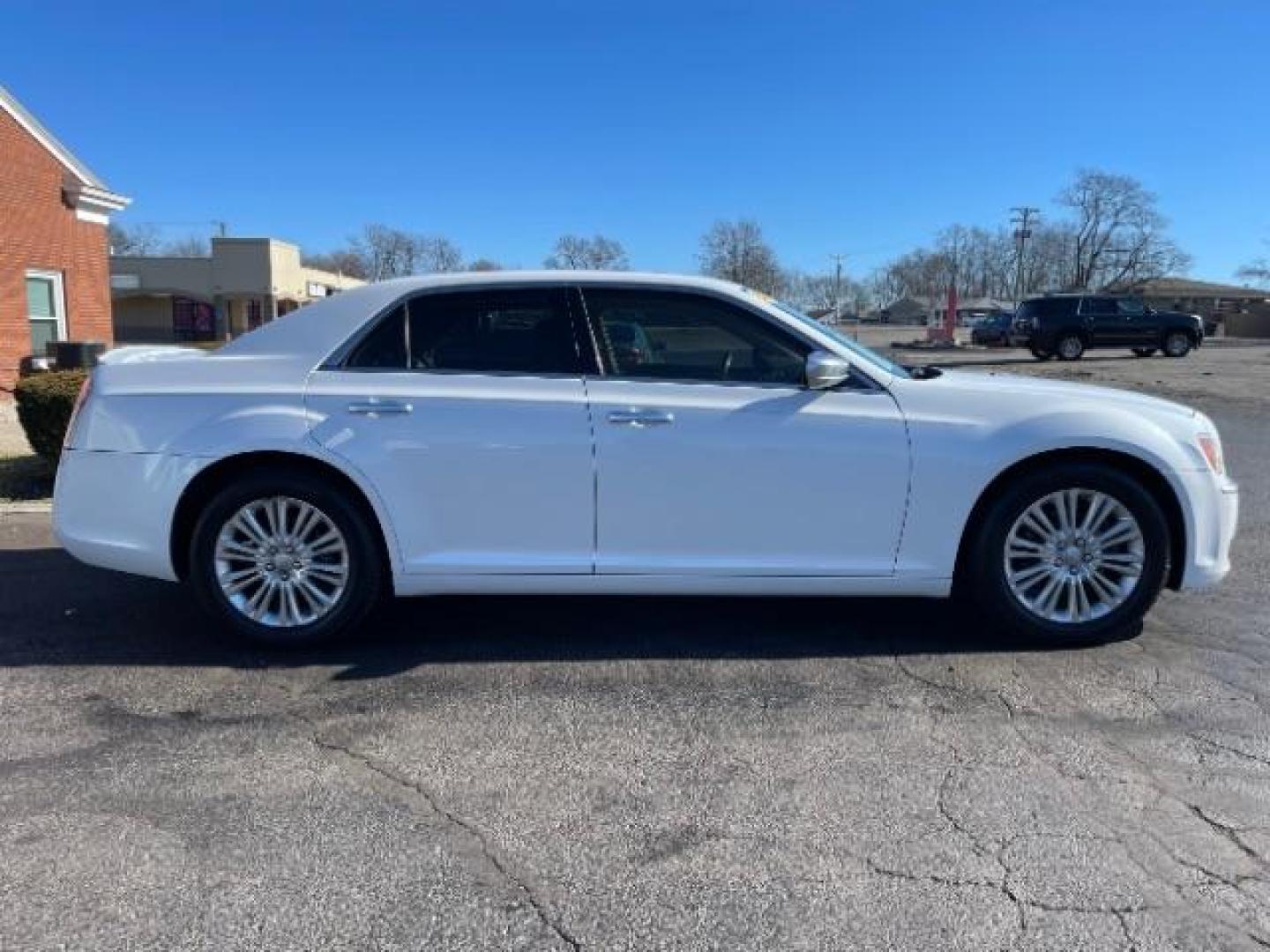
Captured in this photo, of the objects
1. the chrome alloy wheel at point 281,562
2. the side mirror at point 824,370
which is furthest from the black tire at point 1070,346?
the chrome alloy wheel at point 281,562

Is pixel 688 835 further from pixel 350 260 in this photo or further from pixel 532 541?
pixel 350 260

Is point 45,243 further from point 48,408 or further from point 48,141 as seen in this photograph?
point 48,408

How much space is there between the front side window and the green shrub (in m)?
5.21

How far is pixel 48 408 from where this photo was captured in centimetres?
776

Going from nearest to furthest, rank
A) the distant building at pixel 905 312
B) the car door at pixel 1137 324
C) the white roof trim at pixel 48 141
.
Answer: the white roof trim at pixel 48 141
the car door at pixel 1137 324
the distant building at pixel 905 312

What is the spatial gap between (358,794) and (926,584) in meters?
2.55

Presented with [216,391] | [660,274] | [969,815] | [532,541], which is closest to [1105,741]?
[969,815]

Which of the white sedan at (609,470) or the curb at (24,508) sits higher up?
the white sedan at (609,470)

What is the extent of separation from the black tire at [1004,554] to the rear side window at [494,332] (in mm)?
1978

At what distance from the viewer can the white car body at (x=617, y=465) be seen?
4230 millimetres

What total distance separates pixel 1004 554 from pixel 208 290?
2282 inches

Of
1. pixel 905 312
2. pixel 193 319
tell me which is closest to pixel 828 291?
pixel 905 312

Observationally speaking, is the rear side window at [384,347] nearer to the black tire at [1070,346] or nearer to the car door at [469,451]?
the car door at [469,451]

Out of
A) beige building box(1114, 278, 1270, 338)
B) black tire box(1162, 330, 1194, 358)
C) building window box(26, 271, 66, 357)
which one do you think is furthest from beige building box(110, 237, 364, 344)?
beige building box(1114, 278, 1270, 338)
